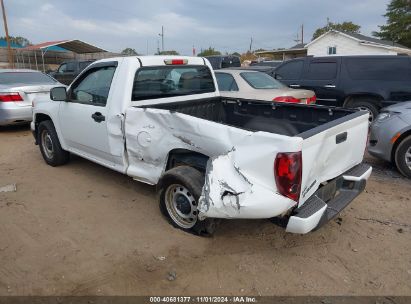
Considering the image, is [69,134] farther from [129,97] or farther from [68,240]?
[68,240]

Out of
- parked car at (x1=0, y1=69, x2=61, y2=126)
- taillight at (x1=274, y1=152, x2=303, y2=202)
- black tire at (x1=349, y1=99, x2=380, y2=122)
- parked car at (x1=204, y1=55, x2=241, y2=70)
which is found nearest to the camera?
taillight at (x1=274, y1=152, x2=303, y2=202)

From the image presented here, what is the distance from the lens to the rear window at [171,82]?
401 cm

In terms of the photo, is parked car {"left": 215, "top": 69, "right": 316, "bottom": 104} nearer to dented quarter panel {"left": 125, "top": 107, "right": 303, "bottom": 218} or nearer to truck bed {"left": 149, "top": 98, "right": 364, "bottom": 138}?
truck bed {"left": 149, "top": 98, "right": 364, "bottom": 138}

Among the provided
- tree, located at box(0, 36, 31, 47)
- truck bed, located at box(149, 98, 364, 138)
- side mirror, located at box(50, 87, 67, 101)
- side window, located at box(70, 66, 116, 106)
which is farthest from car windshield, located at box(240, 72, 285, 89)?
tree, located at box(0, 36, 31, 47)

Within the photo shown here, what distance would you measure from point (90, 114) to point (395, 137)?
4.27 meters

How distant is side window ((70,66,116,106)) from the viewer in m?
4.18

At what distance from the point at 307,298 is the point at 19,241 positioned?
9.12 feet

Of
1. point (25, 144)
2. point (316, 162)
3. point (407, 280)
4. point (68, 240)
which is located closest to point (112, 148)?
point (68, 240)

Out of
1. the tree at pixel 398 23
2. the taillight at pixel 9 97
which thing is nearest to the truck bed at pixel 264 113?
the taillight at pixel 9 97

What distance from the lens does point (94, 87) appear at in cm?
444

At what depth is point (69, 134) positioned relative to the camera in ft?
16.3

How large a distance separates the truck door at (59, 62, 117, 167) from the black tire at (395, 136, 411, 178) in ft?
13.3

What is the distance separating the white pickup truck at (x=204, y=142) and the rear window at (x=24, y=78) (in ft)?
11.9

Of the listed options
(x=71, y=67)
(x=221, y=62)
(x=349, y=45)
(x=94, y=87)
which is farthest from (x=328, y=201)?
(x=349, y=45)
